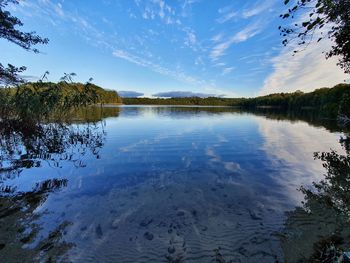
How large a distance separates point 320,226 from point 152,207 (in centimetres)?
440

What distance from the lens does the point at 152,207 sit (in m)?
7.27

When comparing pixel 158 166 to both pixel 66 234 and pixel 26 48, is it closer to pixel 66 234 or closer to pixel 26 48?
pixel 66 234

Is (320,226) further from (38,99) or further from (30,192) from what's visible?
(38,99)

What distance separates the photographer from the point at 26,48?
17453mm

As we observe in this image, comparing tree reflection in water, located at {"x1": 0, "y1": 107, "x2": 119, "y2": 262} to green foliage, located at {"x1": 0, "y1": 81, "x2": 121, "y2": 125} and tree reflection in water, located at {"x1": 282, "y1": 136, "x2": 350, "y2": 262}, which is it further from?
tree reflection in water, located at {"x1": 282, "y1": 136, "x2": 350, "y2": 262}

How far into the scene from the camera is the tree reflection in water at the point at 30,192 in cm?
490

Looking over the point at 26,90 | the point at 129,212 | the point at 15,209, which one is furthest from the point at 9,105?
the point at 129,212

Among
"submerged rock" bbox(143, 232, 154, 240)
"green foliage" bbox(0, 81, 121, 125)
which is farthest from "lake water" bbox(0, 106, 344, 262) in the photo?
"green foliage" bbox(0, 81, 121, 125)

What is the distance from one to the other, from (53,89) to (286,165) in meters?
20.3

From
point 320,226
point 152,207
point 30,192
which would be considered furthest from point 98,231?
point 320,226

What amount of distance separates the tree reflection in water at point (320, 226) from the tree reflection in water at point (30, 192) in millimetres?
4787

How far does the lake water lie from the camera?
16.4ft

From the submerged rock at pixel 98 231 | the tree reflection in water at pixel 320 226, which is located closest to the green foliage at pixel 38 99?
the submerged rock at pixel 98 231

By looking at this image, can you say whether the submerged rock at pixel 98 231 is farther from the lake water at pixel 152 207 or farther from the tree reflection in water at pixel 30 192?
the tree reflection in water at pixel 30 192
